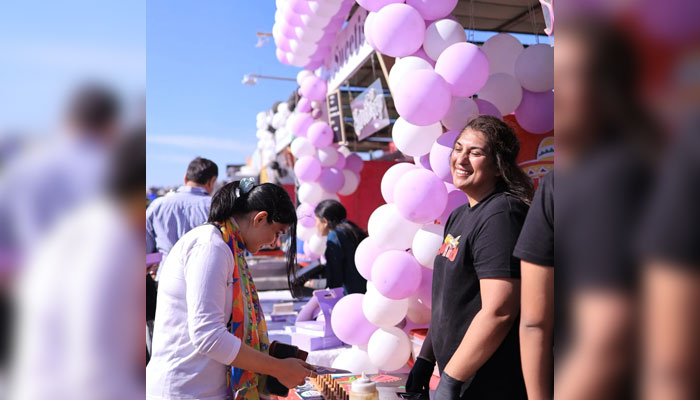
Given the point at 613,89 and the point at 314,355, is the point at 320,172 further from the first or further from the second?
the point at 613,89

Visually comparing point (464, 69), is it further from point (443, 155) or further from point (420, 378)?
point (420, 378)

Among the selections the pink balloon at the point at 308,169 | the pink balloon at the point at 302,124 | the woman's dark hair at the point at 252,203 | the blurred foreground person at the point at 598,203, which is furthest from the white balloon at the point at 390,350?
the pink balloon at the point at 302,124

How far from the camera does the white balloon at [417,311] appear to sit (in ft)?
8.90

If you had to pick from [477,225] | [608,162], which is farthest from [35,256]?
[477,225]

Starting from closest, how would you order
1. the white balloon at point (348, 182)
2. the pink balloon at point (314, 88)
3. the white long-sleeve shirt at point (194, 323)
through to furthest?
the white long-sleeve shirt at point (194, 323)
the pink balloon at point (314, 88)
the white balloon at point (348, 182)

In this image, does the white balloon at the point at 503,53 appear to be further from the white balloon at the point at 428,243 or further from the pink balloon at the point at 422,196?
the white balloon at the point at 428,243

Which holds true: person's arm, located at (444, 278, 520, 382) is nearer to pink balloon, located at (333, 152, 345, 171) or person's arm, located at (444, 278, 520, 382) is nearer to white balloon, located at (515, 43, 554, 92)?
white balloon, located at (515, 43, 554, 92)

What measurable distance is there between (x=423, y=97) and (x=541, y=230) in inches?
64.3

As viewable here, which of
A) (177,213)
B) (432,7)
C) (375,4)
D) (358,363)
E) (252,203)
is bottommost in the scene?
(358,363)

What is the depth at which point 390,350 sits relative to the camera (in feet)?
8.75

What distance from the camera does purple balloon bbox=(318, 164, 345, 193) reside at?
18.5ft

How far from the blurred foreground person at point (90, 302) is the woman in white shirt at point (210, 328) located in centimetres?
91

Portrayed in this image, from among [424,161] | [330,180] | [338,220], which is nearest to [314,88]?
[330,180]

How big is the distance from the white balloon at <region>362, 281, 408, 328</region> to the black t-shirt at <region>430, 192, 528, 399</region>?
102 cm
